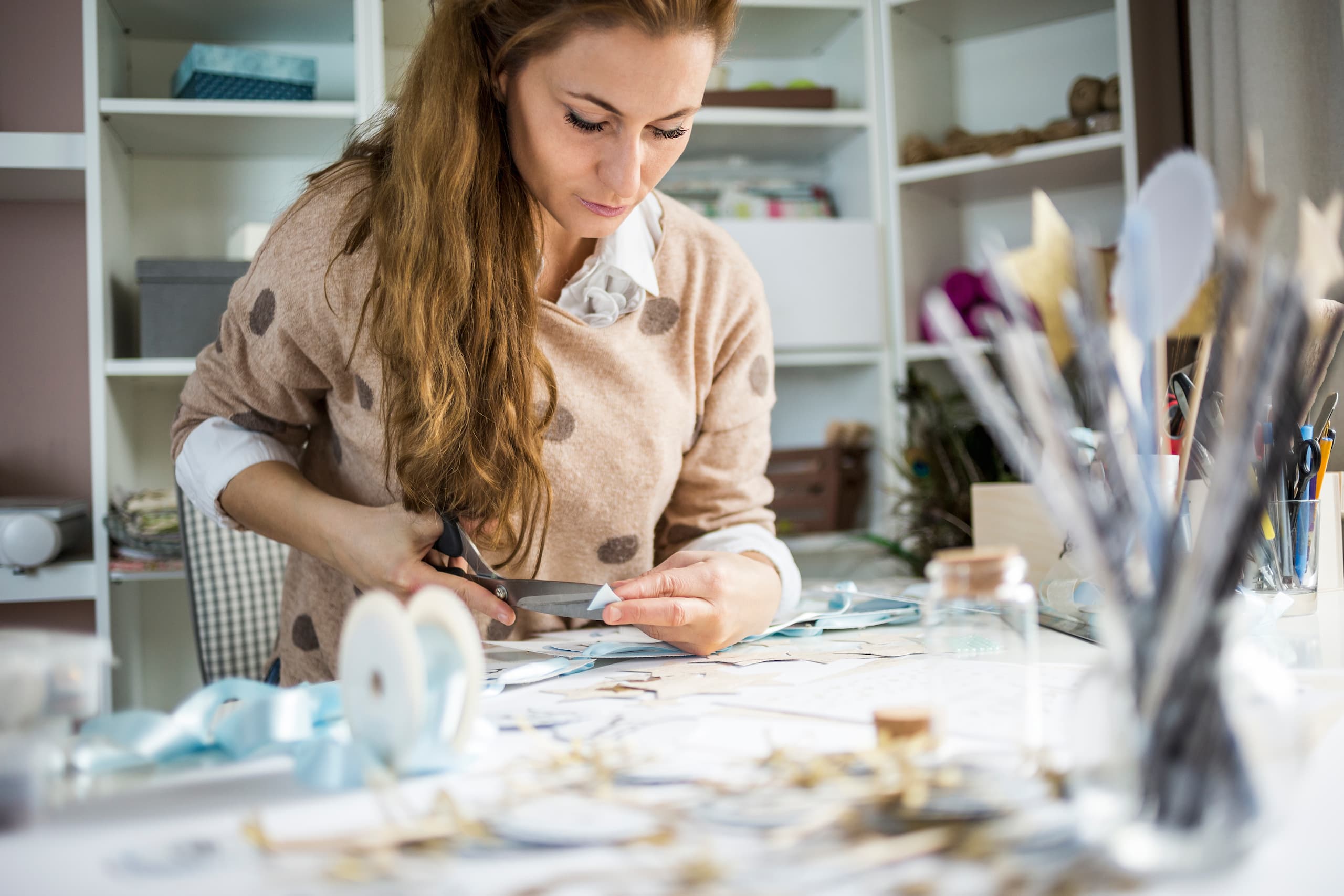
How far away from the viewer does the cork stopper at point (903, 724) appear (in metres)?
0.48

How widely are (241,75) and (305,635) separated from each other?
1.24 m

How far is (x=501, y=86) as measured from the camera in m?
0.90

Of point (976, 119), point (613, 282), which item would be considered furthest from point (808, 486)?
point (613, 282)

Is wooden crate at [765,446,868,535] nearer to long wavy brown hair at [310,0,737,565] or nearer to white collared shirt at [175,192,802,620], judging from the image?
white collared shirt at [175,192,802,620]

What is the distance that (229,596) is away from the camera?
156 cm

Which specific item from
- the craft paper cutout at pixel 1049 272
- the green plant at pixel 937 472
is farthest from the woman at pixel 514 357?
the green plant at pixel 937 472

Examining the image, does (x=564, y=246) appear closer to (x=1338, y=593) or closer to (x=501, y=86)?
(x=501, y=86)

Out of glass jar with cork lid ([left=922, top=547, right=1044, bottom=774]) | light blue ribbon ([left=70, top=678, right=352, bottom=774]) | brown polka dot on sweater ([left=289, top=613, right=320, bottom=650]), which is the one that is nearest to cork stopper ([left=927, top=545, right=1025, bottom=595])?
glass jar with cork lid ([left=922, top=547, right=1044, bottom=774])

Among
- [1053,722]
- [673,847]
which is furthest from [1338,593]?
[673,847]

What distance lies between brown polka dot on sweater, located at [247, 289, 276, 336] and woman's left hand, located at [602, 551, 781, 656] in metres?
0.44

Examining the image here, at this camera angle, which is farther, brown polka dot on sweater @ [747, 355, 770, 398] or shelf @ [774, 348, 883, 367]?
shelf @ [774, 348, 883, 367]

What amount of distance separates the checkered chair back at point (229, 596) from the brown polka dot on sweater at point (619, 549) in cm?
71

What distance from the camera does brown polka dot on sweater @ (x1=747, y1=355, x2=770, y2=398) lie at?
3.59ft

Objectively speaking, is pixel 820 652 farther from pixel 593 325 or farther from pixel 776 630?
pixel 593 325
